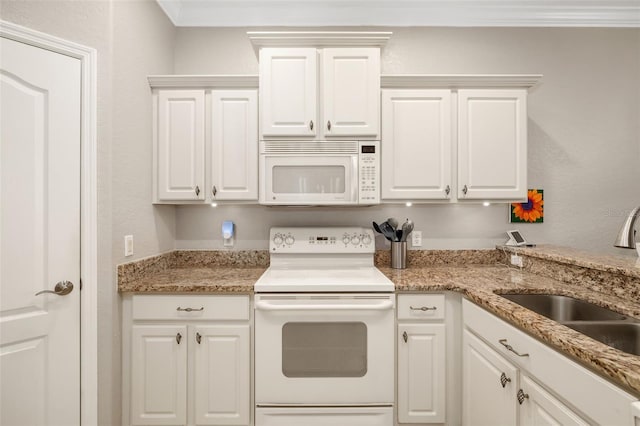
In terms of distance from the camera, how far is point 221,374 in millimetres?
1801

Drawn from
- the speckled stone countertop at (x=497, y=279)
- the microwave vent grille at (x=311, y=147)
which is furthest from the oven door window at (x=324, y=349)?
the microwave vent grille at (x=311, y=147)

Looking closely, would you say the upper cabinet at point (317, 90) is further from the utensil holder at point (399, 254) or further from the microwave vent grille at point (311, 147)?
the utensil holder at point (399, 254)

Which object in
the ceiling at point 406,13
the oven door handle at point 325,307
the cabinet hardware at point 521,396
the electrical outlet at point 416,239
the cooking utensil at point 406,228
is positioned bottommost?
the cabinet hardware at point 521,396

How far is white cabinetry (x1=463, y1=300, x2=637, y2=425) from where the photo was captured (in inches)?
35.9

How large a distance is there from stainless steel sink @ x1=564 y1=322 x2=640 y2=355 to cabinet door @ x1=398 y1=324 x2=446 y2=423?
2.27 ft

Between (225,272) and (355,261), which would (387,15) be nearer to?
(355,261)

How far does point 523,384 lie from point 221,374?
1464mm

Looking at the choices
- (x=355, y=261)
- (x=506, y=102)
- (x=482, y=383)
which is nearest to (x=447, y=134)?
(x=506, y=102)

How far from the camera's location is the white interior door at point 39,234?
1391 millimetres

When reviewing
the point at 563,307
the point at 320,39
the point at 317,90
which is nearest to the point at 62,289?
the point at 317,90

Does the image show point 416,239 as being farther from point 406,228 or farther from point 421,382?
point 421,382

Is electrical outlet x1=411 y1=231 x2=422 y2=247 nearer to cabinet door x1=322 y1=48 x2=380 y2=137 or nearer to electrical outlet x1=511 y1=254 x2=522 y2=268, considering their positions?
electrical outlet x1=511 y1=254 x2=522 y2=268

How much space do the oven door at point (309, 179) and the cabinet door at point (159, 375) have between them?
3.26ft

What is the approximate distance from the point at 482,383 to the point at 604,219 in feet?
6.17
